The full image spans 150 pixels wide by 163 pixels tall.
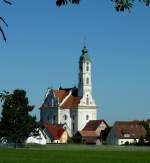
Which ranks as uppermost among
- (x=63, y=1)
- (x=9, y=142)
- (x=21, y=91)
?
(x=21, y=91)

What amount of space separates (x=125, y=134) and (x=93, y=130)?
12.0 m

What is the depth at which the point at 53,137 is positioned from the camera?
14500 cm

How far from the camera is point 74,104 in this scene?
167125mm

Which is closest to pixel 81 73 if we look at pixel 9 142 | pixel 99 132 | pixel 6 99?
pixel 99 132

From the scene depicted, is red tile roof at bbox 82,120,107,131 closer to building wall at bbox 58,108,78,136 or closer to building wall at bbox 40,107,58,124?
building wall at bbox 58,108,78,136

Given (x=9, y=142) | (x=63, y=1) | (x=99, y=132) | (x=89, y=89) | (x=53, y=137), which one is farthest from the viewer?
(x=89, y=89)

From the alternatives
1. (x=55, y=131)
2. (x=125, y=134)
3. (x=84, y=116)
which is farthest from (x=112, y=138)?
(x=84, y=116)

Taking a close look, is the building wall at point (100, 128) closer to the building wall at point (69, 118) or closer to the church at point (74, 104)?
the church at point (74, 104)

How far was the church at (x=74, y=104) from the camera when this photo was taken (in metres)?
164

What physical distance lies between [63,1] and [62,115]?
162m

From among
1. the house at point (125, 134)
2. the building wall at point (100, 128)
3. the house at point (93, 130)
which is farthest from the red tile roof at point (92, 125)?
the house at point (125, 134)

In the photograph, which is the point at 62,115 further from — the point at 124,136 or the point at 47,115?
the point at 124,136

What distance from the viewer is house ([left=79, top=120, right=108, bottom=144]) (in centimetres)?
15262

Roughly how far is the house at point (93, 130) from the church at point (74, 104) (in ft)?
11.8
